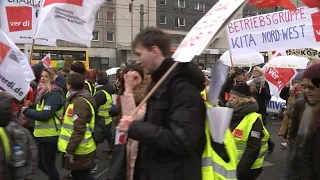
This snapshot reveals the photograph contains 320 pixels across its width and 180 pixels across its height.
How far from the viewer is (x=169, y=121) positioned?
2.51 metres

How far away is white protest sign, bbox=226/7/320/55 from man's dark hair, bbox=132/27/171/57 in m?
3.15

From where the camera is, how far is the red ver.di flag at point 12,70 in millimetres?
4789

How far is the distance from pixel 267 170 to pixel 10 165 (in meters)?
5.52

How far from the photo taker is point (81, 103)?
5016 millimetres

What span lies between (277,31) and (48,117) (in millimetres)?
3355

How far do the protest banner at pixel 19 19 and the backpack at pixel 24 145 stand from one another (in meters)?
3.37

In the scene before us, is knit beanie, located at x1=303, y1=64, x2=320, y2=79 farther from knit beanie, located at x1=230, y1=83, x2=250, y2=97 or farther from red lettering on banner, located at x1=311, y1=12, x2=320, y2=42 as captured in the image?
red lettering on banner, located at x1=311, y1=12, x2=320, y2=42

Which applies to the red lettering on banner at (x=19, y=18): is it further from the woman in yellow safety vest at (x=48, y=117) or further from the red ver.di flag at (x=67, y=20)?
the woman in yellow safety vest at (x=48, y=117)

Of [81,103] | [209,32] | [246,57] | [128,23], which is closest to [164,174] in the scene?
[209,32]

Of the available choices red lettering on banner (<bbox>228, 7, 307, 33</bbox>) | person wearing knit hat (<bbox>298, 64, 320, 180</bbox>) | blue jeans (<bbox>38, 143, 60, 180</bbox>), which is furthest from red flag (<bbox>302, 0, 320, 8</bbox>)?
blue jeans (<bbox>38, 143, 60, 180</bbox>)

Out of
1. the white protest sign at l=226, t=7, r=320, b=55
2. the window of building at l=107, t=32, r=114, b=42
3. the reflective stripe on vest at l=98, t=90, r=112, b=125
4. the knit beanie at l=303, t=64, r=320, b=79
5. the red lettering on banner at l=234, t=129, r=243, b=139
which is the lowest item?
the reflective stripe on vest at l=98, t=90, r=112, b=125

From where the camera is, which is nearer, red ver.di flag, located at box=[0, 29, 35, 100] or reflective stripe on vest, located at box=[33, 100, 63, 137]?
red ver.di flag, located at box=[0, 29, 35, 100]

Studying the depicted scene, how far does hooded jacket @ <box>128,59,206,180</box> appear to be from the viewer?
2.42 meters

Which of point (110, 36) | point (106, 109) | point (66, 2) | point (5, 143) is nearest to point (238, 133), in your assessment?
point (5, 143)
